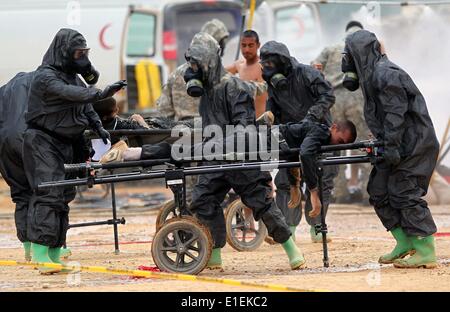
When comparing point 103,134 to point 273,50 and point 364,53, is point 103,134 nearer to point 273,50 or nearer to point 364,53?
point 273,50

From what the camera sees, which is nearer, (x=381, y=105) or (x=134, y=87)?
(x=381, y=105)

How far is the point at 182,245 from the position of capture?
10523mm

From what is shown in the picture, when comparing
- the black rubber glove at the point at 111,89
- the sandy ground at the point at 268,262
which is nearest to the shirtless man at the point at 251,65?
the sandy ground at the point at 268,262

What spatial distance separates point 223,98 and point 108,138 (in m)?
1.08

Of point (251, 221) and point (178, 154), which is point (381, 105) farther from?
point (251, 221)

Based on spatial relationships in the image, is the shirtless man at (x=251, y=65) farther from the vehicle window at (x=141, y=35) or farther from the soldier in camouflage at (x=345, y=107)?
the vehicle window at (x=141, y=35)

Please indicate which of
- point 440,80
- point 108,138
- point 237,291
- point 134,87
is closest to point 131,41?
point 134,87

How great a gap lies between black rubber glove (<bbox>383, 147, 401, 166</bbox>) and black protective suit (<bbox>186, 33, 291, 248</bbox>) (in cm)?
101

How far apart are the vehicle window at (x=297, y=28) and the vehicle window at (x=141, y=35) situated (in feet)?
8.78

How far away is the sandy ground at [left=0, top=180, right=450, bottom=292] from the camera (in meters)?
9.77

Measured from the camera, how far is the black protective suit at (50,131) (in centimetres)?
1101

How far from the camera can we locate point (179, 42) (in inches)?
906
